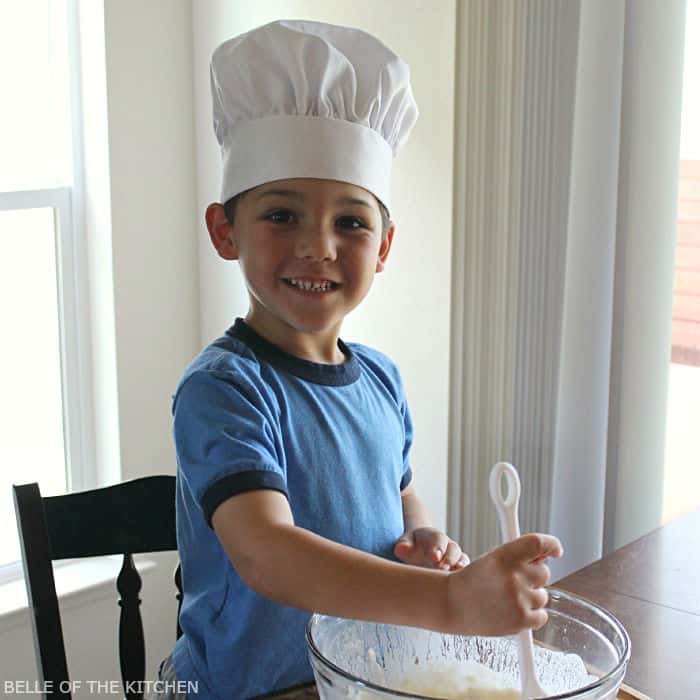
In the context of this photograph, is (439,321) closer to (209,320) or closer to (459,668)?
(209,320)

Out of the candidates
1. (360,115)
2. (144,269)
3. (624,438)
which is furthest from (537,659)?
(144,269)

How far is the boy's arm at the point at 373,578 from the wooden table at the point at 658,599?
13.9 inches

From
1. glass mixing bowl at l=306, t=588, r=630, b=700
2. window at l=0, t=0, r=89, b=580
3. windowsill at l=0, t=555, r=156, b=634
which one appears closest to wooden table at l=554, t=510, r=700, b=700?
glass mixing bowl at l=306, t=588, r=630, b=700

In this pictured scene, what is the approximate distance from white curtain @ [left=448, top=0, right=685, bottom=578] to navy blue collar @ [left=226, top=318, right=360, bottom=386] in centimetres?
70

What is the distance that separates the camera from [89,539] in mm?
1290

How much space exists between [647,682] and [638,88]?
98 centimetres

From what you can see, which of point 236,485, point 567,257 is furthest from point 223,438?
point 567,257

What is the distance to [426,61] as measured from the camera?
1803 mm

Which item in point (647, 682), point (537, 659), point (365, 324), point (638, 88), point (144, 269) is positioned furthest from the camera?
point (144, 269)

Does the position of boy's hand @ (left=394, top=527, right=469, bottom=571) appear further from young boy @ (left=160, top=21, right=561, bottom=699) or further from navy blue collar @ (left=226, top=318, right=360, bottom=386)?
navy blue collar @ (left=226, top=318, right=360, bottom=386)

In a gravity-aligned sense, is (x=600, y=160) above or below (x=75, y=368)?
above

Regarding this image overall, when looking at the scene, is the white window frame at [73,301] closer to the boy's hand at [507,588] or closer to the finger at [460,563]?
the finger at [460,563]

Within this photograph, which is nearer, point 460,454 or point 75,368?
point 460,454

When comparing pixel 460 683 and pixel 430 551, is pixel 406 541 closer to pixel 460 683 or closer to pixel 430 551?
pixel 430 551
